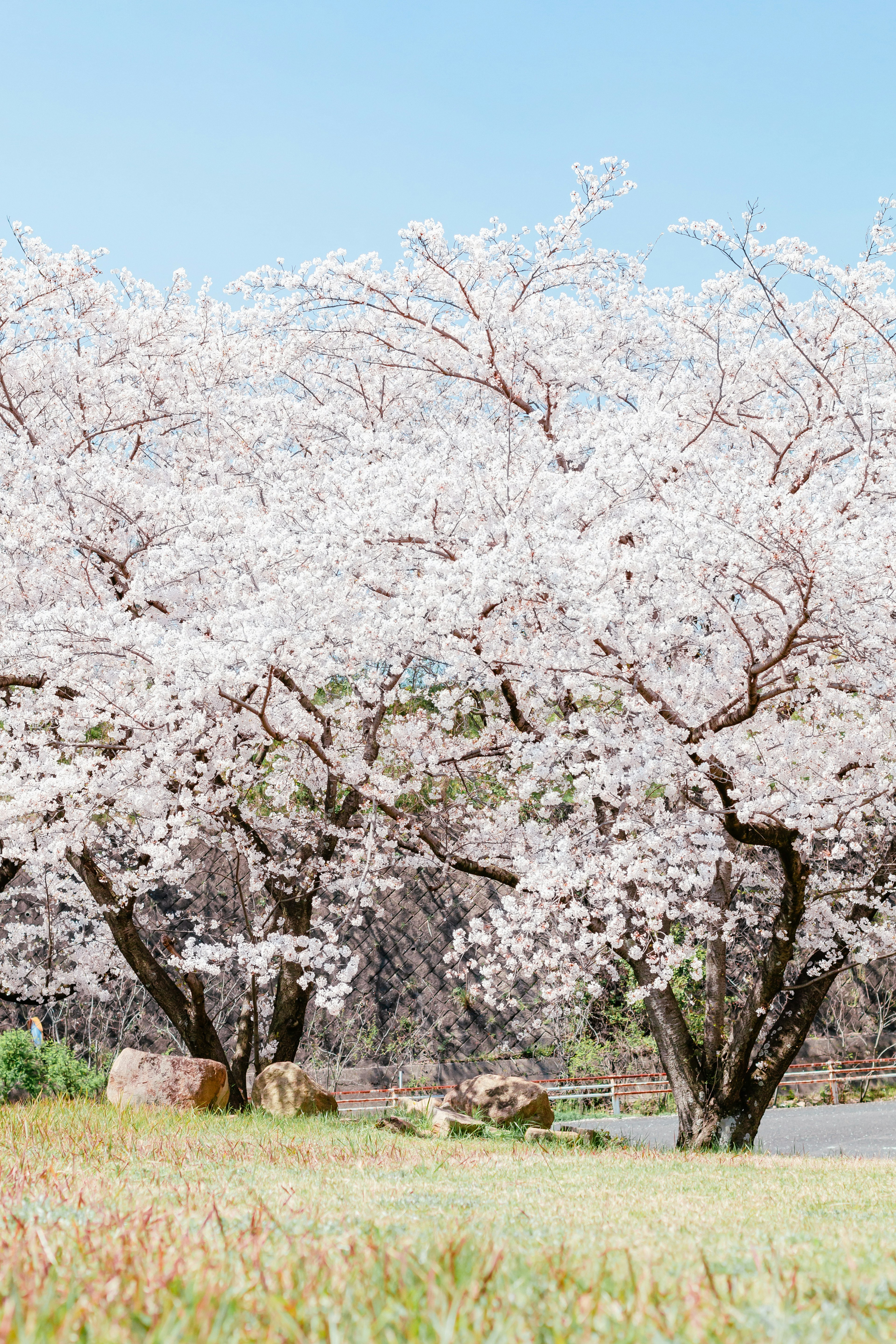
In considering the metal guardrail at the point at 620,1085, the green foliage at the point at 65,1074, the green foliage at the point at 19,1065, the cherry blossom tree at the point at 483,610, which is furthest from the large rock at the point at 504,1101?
the green foliage at the point at 19,1065

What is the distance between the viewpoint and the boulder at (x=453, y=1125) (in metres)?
9.28

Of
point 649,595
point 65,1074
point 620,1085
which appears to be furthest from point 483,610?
point 620,1085

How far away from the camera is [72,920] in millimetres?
14578

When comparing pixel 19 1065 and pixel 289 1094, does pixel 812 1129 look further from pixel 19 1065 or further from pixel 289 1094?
pixel 19 1065

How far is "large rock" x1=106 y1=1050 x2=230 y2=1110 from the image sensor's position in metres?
8.66

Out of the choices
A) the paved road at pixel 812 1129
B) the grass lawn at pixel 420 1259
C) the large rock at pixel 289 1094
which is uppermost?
the grass lawn at pixel 420 1259

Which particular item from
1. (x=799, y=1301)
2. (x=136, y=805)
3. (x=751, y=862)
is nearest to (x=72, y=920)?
(x=136, y=805)

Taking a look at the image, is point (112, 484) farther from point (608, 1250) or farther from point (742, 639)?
point (608, 1250)

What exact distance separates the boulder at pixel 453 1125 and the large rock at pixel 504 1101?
21.3 inches

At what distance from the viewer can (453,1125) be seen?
9.32 meters

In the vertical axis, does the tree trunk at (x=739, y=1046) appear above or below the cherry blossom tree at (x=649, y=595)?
below

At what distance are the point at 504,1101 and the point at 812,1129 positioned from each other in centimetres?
472

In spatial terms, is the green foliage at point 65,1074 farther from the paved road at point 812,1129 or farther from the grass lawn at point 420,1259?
the paved road at point 812,1129

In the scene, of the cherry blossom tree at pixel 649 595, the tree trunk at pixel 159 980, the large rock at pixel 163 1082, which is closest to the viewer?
the cherry blossom tree at pixel 649 595
